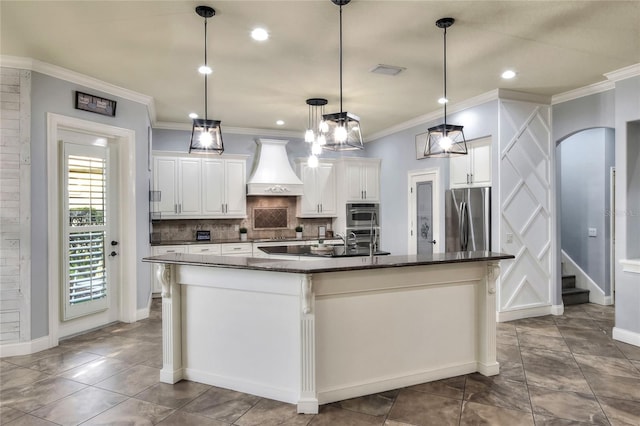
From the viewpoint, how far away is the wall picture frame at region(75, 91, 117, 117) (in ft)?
13.6

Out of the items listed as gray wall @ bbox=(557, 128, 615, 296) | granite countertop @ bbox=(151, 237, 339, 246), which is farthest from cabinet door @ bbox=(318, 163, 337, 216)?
gray wall @ bbox=(557, 128, 615, 296)

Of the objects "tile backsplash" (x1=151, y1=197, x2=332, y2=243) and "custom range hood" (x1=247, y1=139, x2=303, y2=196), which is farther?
"custom range hood" (x1=247, y1=139, x2=303, y2=196)

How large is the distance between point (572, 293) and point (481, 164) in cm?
258

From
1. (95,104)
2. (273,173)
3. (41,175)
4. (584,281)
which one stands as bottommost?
(584,281)

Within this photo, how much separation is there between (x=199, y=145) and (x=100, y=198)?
2.11 m

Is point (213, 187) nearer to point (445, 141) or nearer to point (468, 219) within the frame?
point (468, 219)

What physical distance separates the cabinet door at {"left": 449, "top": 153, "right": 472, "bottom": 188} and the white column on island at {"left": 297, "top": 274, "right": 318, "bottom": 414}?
11.9ft

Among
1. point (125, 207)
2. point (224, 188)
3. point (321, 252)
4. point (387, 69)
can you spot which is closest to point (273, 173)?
point (224, 188)

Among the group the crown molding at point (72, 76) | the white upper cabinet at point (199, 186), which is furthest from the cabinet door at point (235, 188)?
the crown molding at point (72, 76)

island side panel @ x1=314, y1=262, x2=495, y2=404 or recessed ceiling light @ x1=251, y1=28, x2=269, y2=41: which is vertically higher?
recessed ceiling light @ x1=251, y1=28, x2=269, y2=41

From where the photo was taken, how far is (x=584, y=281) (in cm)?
591

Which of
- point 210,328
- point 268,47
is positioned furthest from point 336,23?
point 210,328

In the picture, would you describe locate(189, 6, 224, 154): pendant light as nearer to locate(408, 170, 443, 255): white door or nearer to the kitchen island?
the kitchen island

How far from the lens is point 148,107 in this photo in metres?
5.10
